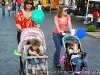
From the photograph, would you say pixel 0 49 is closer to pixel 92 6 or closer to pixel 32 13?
pixel 32 13

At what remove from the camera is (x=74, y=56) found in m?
6.61

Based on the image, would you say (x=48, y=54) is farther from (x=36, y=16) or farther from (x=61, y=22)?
(x=36, y=16)

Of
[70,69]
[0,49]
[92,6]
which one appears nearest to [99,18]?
[92,6]

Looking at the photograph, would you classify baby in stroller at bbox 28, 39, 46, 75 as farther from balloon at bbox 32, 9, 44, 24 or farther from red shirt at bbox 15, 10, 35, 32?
red shirt at bbox 15, 10, 35, 32

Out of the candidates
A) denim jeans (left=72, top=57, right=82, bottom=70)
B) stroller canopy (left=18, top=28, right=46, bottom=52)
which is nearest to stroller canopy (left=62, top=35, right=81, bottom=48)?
denim jeans (left=72, top=57, right=82, bottom=70)

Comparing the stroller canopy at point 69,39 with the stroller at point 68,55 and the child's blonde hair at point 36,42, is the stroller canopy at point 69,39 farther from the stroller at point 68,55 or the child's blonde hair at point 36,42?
the child's blonde hair at point 36,42

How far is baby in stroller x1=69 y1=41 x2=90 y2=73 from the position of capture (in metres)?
6.43

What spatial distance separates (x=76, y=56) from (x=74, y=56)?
0.17 feet

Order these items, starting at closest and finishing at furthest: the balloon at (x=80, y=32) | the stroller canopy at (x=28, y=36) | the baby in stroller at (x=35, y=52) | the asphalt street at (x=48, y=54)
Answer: the baby in stroller at (x=35, y=52) → the stroller canopy at (x=28, y=36) → the balloon at (x=80, y=32) → the asphalt street at (x=48, y=54)

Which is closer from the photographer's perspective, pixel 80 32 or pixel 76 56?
pixel 76 56

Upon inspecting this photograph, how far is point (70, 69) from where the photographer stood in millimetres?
6746

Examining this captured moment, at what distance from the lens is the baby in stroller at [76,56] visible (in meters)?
6.43

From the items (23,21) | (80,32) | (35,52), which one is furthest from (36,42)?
(80,32)

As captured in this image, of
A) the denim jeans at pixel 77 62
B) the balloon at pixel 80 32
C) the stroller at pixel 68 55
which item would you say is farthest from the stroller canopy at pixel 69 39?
the denim jeans at pixel 77 62
